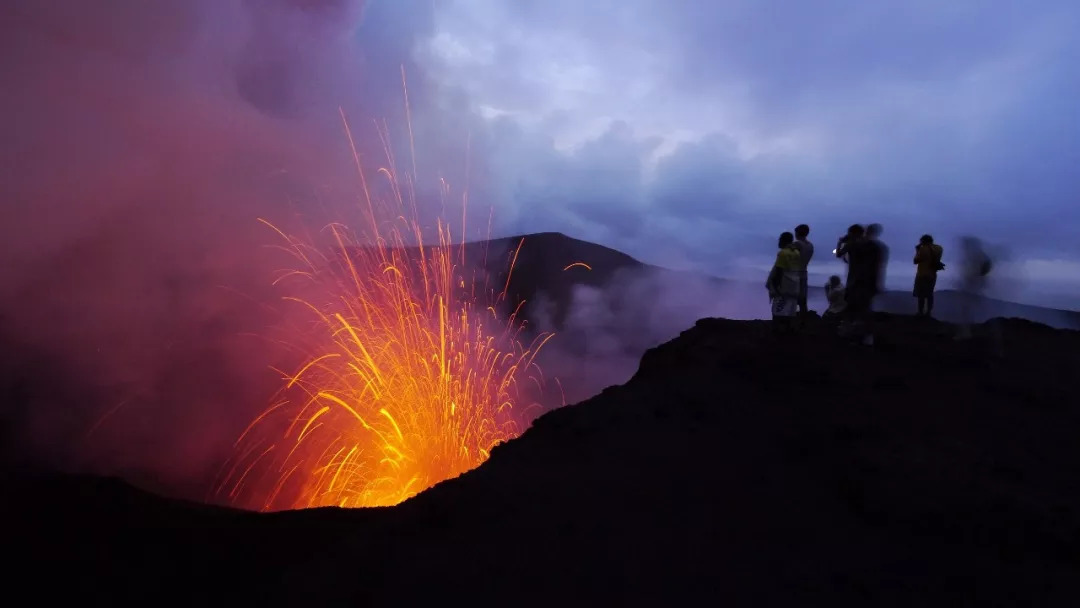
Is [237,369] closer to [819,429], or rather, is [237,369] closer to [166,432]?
[166,432]

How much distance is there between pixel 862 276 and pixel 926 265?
331cm

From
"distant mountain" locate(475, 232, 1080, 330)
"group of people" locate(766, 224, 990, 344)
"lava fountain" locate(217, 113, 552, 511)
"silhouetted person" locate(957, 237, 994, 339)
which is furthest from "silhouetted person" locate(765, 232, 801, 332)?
"distant mountain" locate(475, 232, 1080, 330)

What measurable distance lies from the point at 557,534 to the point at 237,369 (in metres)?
13.3

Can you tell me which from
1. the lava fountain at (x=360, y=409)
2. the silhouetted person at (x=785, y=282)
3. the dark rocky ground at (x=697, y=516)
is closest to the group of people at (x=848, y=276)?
the silhouetted person at (x=785, y=282)

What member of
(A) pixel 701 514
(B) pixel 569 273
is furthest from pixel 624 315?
(A) pixel 701 514

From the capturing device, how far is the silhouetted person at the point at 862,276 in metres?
7.90

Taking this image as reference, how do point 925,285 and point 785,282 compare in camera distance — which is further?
point 925,285

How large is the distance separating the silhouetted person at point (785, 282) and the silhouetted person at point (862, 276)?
33.2 inches

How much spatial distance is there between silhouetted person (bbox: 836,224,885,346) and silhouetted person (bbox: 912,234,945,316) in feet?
9.53

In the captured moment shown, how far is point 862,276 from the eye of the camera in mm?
7922

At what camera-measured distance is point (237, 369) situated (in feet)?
47.6

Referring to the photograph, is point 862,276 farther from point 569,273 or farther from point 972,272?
point 569,273

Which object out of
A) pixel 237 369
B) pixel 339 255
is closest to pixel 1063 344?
pixel 339 255

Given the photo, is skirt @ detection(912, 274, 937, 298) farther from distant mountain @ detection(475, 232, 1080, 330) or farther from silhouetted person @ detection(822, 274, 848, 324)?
distant mountain @ detection(475, 232, 1080, 330)
